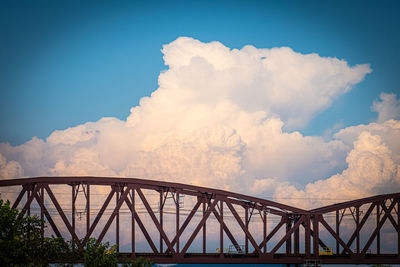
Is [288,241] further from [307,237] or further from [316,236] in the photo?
[316,236]

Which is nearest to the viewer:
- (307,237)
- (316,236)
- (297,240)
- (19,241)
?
(19,241)

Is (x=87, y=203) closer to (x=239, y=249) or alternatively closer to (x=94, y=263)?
(x=94, y=263)

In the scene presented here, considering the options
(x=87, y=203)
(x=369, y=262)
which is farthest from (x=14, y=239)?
(x=369, y=262)

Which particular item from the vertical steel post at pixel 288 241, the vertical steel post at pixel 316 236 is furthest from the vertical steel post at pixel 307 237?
the vertical steel post at pixel 288 241

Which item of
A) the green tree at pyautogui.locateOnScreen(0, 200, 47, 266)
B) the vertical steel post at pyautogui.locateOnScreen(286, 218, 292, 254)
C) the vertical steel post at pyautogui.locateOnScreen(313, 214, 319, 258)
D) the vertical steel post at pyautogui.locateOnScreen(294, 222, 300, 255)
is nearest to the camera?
the green tree at pyautogui.locateOnScreen(0, 200, 47, 266)

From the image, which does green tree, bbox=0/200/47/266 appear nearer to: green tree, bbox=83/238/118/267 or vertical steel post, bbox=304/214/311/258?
green tree, bbox=83/238/118/267

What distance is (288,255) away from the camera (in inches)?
3346

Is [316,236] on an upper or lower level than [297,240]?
upper

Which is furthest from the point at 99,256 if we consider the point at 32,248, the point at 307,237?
the point at 307,237

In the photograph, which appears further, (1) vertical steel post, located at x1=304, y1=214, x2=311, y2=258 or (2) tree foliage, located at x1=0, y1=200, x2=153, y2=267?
(1) vertical steel post, located at x1=304, y1=214, x2=311, y2=258

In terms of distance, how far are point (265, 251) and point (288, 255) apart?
4.39m

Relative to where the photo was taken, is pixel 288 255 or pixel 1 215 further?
pixel 288 255

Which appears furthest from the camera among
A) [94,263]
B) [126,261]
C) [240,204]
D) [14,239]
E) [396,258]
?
[396,258]

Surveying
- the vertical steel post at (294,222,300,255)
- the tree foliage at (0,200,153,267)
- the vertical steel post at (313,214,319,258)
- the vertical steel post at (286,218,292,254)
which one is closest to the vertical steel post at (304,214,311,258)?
the vertical steel post at (313,214,319,258)
